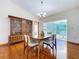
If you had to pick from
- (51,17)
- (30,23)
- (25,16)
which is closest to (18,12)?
(25,16)

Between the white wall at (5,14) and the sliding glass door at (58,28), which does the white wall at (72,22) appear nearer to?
the sliding glass door at (58,28)

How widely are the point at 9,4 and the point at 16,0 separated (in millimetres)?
615

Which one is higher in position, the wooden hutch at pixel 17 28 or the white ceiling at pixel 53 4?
the white ceiling at pixel 53 4

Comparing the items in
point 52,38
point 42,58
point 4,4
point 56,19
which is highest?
point 4,4

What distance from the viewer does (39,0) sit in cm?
540

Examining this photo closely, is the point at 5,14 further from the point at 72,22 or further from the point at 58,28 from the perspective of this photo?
the point at 58,28

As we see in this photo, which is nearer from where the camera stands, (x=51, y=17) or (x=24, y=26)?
(x=24, y=26)

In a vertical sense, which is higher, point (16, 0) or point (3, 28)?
point (16, 0)

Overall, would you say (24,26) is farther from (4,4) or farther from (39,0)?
(39,0)

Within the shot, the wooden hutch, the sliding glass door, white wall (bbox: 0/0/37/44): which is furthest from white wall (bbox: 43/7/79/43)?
white wall (bbox: 0/0/37/44)

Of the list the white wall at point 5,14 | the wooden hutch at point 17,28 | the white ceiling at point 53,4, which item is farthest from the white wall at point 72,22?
the white wall at point 5,14

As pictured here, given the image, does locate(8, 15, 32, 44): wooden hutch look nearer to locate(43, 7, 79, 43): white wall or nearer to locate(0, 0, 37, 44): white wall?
locate(0, 0, 37, 44): white wall

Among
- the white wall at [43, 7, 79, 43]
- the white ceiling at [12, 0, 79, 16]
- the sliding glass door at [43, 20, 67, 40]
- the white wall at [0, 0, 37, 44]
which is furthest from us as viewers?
the sliding glass door at [43, 20, 67, 40]

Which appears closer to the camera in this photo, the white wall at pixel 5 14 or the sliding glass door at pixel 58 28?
the white wall at pixel 5 14
